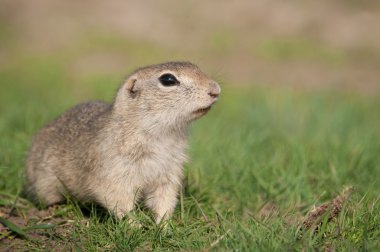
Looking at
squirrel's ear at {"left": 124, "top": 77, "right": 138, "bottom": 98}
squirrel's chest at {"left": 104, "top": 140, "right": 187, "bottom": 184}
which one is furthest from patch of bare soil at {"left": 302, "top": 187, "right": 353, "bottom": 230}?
→ squirrel's ear at {"left": 124, "top": 77, "right": 138, "bottom": 98}

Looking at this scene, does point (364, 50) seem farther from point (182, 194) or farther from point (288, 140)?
point (182, 194)

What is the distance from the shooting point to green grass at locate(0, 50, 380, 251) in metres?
4.01

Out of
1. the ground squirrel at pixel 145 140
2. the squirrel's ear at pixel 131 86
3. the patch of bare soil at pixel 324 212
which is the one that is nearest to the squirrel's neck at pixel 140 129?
the ground squirrel at pixel 145 140

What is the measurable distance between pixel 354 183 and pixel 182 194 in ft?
5.61

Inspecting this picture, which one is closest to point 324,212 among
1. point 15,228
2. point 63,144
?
point 15,228

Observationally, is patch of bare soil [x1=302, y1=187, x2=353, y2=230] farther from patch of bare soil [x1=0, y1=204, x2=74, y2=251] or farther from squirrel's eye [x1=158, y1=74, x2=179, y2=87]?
patch of bare soil [x1=0, y1=204, x2=74, y2=251]

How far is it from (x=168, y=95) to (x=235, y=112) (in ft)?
14.5

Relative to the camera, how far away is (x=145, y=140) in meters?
4.47

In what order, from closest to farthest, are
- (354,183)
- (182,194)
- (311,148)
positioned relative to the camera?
1. (182,194)
2. (354,183)
3. (311,148)

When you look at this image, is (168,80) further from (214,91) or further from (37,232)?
(37,232)

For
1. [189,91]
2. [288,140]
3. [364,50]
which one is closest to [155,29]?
[364,50]

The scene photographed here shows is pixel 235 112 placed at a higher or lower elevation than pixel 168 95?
lower

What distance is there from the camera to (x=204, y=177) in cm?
556

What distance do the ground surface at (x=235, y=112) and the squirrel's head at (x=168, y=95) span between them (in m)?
0.69
